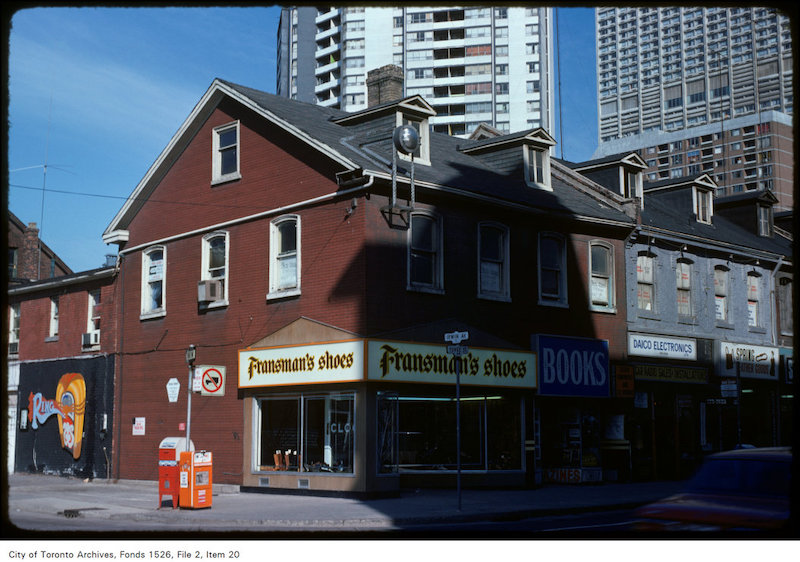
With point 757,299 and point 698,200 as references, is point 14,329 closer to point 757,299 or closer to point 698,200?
point 698,200

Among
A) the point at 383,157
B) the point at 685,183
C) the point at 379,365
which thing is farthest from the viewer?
the point at 685,183

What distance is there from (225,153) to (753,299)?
20.2 metres

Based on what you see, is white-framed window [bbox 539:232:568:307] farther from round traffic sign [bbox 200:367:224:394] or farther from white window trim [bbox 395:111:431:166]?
round traffic sign [bbox 200:367:224:394]

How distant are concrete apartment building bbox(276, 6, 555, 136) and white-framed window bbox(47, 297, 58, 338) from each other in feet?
231

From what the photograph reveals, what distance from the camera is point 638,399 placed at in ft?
95.0

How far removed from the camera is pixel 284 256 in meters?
24.4

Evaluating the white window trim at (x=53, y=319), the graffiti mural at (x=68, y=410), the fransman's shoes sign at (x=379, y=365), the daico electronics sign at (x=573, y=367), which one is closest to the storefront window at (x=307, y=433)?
the fransman's shoes sign at (x=379, y=365)

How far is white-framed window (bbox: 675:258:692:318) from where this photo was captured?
3116 centimetres

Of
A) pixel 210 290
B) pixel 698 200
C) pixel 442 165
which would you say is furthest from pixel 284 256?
pixel 698 200

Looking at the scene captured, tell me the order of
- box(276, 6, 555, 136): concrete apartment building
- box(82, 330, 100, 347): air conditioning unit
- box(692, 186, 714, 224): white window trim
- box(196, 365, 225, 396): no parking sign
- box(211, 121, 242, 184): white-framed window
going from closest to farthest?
box(196, 365, 225, 396): no parking sign < box(211, 121, 242, 184): white-framed window < box(82, 330, 100, 347): air conditioning unit < box(692, 186, 714, 224): white window trim < box(276, 6, 555, 136): concrete apartment building

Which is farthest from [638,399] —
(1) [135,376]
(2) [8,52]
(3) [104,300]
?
(2) [8,52]

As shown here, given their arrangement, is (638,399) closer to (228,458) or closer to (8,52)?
(228,458)

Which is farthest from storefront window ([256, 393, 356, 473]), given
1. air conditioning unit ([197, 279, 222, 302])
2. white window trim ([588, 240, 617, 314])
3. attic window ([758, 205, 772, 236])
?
attic window ([758, 205, 772, 236])

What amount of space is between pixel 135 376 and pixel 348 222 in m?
10.3
